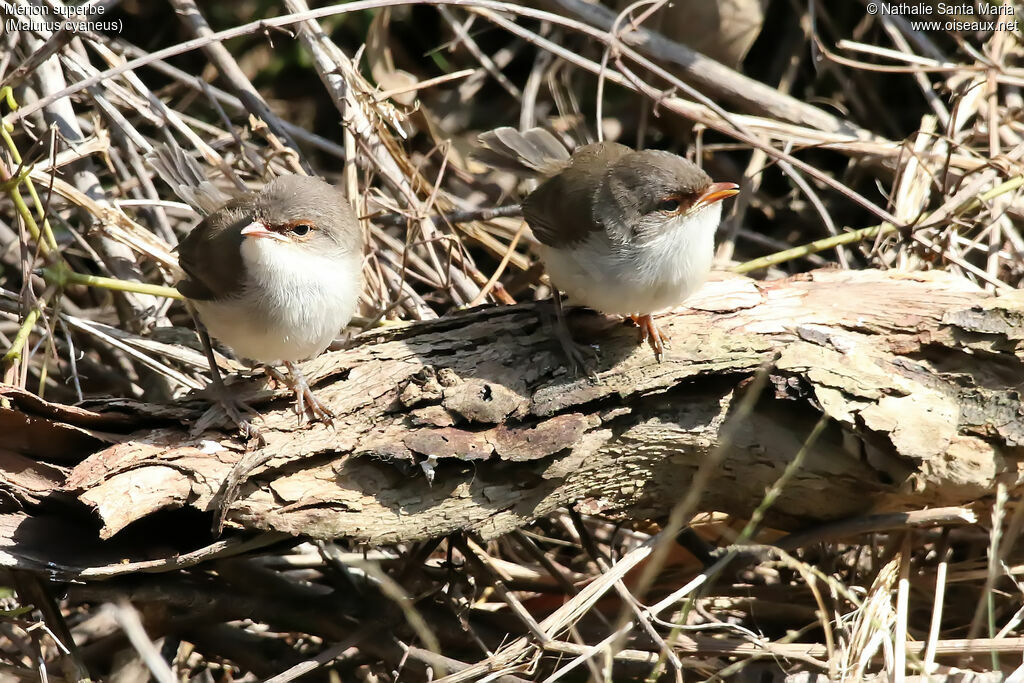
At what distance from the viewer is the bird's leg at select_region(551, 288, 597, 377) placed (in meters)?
3.53

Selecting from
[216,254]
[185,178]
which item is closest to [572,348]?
[216,254]

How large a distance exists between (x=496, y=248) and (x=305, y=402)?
1.83 meters

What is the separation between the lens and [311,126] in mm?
5762

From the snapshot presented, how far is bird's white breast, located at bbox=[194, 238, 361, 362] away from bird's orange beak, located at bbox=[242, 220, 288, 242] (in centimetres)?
3

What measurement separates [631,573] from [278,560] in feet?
5.17

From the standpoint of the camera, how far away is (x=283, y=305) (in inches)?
131

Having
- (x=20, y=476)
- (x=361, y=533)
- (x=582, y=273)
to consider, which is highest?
(x=582, y=273)

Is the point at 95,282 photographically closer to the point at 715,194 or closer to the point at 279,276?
the point at 279,276

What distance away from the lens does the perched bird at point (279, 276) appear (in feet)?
11.0

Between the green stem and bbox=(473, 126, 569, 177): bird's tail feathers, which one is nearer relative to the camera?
the green stem

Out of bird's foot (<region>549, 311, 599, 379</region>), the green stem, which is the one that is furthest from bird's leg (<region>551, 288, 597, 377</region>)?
the green stem

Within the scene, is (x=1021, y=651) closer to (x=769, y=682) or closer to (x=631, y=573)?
(x=769, y=682)

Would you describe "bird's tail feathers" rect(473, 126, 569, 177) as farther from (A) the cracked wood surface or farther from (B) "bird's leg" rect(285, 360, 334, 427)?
(B) "bird's leg" rect(285, 360, 334, 427)

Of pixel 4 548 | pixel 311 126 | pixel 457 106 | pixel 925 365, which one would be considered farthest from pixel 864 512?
pixel 311 126
